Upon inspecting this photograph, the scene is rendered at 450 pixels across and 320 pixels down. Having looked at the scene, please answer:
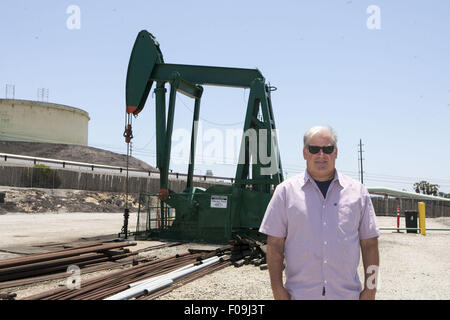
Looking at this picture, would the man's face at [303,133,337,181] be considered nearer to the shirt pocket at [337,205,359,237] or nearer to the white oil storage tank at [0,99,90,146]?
the shirt pocket at [337,205,359,237]

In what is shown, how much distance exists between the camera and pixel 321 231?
7.45 feet

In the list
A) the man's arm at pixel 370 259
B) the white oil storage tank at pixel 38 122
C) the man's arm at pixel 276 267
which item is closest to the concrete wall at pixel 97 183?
the white oil storage tank at pixel 38 122

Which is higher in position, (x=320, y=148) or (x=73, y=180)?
(x=73, y=180)

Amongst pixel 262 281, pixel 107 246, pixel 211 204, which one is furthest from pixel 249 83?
pixel 262 281

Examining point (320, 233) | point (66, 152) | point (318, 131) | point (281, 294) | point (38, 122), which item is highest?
point (38, 122)

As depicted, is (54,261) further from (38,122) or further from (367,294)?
(38,122)

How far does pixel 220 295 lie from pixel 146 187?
29.2m

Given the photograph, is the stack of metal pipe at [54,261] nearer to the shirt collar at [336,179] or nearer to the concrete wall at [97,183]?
the shirt collar at [336,179]

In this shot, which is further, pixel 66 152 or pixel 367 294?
pixel 66 152

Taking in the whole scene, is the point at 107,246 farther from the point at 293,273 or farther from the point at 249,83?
the point at 293,273

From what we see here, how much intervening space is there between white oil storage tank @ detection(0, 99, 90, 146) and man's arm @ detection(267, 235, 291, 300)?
5780cm

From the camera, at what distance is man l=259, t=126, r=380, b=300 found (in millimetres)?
2277

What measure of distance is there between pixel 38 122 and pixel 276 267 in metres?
58.5

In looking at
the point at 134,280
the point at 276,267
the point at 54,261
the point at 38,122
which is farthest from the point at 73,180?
the point at 276,267
